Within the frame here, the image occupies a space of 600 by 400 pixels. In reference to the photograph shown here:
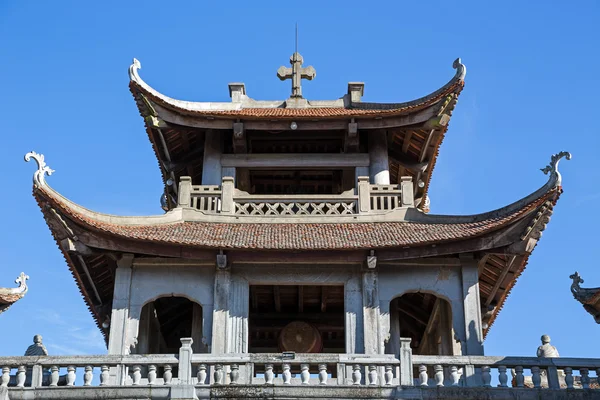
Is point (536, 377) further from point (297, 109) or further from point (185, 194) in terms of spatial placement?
point (297, 109)

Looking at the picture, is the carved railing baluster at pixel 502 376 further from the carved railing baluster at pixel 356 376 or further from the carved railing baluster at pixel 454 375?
the carved railing baluster at pixel 356 376

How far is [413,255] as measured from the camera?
25.2m

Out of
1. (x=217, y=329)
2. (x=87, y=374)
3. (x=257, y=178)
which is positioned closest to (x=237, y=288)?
(x=217, y=329)

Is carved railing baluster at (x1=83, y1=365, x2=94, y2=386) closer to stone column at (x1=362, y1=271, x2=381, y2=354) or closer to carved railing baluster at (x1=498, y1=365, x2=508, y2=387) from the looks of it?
stone column at (x1=362, y1=271, x2=381, y2=354)

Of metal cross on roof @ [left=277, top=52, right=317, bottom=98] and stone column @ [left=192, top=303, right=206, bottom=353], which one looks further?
metal cross on roof @ [left=277, top=52, right=317, bottom=98]

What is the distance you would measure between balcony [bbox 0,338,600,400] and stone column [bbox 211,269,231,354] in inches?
115

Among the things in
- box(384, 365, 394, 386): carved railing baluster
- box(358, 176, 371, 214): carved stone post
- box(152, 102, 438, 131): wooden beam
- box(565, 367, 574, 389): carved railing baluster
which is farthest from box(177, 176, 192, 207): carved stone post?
box(565, 367, 574, 389): carved railing baluster

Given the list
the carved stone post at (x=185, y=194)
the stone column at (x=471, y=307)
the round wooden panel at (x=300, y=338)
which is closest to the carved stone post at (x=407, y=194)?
the stone column at (x=471, y=307)

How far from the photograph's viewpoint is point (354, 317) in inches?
988

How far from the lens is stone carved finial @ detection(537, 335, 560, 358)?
24125 mm

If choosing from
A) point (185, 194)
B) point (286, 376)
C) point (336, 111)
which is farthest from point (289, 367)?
point (336, 111)

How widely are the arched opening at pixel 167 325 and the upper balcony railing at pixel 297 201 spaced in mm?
2687

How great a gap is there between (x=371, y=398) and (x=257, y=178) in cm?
1305

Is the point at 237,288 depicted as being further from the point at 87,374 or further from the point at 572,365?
the point at 572,365
